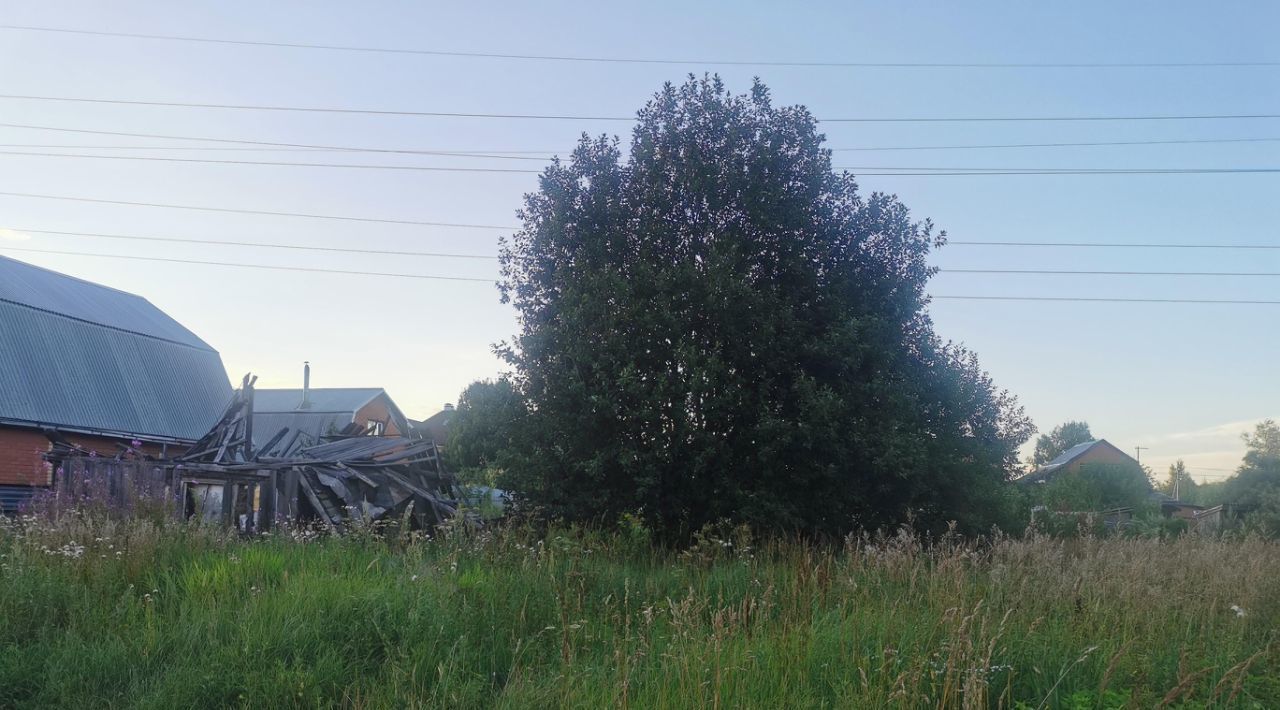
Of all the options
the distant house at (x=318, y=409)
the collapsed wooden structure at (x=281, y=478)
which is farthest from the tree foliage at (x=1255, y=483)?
the distant house at (x=318, y=409)

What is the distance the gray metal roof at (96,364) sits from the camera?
27391 millimetres

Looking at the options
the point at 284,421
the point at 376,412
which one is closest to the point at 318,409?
the point at 284,421

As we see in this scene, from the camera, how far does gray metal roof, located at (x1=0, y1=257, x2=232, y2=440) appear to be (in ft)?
89.9

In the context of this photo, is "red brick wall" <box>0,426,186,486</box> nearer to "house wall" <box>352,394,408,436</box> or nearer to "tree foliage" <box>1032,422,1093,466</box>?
"house wall" <box>352,394,408,436</box>

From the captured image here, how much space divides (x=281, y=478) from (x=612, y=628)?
10595 mm

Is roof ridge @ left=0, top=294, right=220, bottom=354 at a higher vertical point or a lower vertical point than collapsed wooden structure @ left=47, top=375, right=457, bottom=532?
higher

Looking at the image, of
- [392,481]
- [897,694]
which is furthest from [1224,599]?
[392,481]

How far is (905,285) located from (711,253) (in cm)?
378

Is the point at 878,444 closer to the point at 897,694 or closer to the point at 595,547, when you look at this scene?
the point at 595,547

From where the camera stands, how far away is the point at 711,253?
1384cm

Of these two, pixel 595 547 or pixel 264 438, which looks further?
pixel 264 438

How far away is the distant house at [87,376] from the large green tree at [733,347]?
1754cm

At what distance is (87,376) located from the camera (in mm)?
29719

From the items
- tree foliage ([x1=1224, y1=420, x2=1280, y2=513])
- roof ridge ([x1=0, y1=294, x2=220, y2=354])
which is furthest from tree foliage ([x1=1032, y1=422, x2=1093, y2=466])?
roof ridge ([x1=0, y1=294, x2=220, y2=354])
